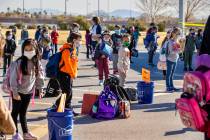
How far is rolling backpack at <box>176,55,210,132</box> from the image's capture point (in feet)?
15.0

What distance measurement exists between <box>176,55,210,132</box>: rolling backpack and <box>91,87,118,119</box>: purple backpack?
5899 mm

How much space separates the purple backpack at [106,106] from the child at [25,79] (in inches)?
80.5

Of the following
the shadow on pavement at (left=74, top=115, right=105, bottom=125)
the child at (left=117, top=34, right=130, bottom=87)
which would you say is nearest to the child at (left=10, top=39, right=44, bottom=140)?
the shadow on pavement at (left=74, top=115, right=105, bottom=125)

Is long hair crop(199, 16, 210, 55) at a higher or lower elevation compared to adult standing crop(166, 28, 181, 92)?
higher

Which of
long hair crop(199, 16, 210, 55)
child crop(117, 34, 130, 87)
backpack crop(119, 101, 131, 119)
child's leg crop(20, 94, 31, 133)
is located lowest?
backpack crop(119, 101, 131, 119)

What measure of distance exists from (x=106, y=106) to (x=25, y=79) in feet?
7.95

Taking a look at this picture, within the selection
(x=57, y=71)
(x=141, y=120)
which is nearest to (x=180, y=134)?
(x=141, y=120)

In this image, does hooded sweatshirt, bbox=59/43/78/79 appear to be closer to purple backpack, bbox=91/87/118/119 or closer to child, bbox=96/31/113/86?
purple backpack, bbox=91/87/118/119

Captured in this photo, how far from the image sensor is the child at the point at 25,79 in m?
8.59

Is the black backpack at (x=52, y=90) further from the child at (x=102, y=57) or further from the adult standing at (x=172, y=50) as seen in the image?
the adult standing at (x=172, y=50)

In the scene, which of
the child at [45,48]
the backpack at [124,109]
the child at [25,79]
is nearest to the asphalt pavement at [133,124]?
the backpack at [124,109]

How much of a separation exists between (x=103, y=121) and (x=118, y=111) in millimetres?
443

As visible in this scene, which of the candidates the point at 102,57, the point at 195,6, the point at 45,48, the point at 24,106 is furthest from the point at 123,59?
the point at 195,6

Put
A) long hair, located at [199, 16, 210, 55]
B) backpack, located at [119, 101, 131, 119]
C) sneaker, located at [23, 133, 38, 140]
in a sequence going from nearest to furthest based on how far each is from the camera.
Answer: long hair, located at [199, 16, 210, 55] → sneaker, located at [23, 133, 38, 140] → backpack, located at [119, 101, 131, 119]
